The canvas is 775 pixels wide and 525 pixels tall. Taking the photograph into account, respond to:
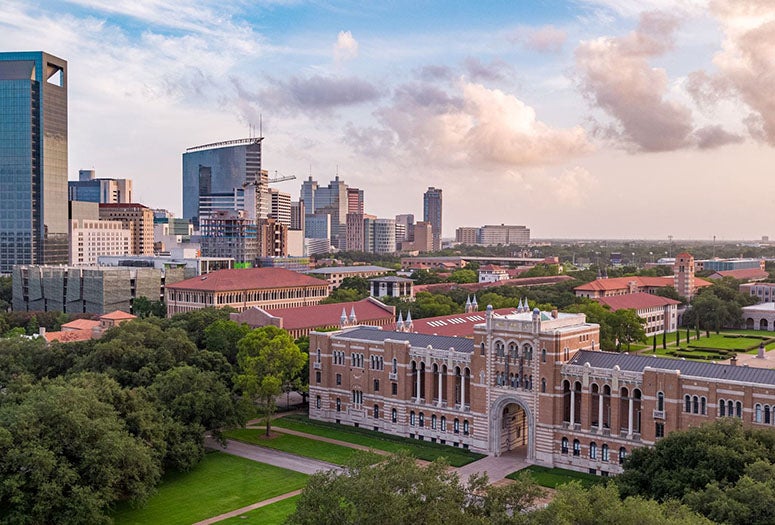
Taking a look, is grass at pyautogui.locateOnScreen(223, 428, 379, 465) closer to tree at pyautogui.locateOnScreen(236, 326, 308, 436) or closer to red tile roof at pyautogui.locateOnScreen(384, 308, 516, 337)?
tree at pyautogui.locateOnScreen(236, 326, 308, 436)

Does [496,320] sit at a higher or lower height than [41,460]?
higher

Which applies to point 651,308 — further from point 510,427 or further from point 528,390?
point 528,390

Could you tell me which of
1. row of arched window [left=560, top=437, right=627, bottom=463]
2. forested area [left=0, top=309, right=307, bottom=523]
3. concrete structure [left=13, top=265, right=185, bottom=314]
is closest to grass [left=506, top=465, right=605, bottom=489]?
row of arched window [left=560, top=437, right=627, bottom=463]

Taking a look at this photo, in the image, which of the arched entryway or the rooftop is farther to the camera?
the arched entryway

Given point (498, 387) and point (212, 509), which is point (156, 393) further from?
point (498, 387)

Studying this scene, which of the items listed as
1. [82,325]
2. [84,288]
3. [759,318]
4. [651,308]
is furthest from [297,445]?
[759,318]

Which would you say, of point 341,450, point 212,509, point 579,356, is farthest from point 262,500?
point 579,356
